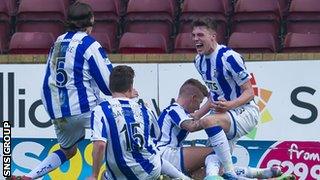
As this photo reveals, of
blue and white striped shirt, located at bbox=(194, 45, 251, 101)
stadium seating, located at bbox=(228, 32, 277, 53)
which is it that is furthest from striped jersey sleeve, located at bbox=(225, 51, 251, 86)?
stadium seating, located at bbox=(228, 32, 277, 53)

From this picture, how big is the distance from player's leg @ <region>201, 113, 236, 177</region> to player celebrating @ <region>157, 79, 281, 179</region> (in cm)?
12

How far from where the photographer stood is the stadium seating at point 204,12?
12266mm

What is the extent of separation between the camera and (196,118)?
29.9 ft

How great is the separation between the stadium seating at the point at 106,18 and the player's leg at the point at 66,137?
135 inches

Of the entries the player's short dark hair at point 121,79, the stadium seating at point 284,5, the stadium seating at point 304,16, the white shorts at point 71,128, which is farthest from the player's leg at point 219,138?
the stadium seating at point 284,5

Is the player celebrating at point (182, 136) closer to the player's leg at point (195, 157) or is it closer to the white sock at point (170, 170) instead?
the player's leg at point (195, 157)

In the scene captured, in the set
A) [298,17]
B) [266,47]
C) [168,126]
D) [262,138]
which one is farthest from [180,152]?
[298,17]

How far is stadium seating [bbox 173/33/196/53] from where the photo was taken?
460 inches

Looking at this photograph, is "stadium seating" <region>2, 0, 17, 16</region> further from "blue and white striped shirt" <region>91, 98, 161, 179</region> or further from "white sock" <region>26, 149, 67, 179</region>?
"blue and white striped shirt" <region>91, 98, 161, 179</region>

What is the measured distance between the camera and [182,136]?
9.41 meters

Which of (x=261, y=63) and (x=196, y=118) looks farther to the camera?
(x=261, y=63)

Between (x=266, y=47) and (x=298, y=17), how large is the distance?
874mm

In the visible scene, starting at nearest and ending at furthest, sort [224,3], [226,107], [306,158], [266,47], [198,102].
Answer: [226,107] < [198,102] < [306,158] < [266,47] < [224,3]

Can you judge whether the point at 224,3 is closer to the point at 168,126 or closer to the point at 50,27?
the point at 50,27
